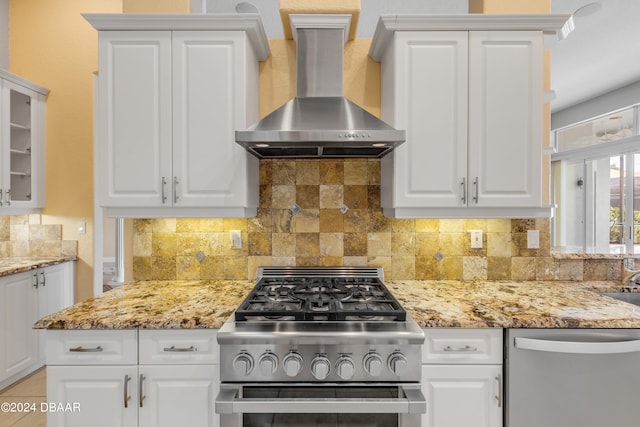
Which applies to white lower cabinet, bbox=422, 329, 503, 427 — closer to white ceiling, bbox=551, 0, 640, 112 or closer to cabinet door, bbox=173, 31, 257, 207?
cabinet door, bbox=173, 31, 257, 207

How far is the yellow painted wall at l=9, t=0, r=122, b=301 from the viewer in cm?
349

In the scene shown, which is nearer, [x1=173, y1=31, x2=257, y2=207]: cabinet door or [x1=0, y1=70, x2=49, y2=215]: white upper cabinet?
[x1=173, y1=31, x2=257, y2=207]: cabinet door

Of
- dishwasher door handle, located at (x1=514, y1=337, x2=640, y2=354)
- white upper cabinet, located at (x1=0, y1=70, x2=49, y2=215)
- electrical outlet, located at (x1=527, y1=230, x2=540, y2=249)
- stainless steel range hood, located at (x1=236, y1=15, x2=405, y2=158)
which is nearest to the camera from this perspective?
dishwasher door handle, located at (x1=514, y1=337, x2=640, y2=354)

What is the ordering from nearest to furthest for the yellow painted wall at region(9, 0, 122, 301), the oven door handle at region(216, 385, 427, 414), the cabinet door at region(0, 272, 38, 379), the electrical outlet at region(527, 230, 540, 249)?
the oven door handle at region(216, 385, 427, 414)
the electrical outlet at region(527, 230, 540, 249)
the cabinet door at region(0, 272, 38, 379)
the yellow painted wall at region(9, 0, 122, 301)

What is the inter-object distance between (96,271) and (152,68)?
2.45 metres

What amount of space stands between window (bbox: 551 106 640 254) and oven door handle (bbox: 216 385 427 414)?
480cm

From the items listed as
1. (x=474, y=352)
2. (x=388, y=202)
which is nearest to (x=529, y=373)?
(x=474, y=352)

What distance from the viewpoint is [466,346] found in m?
1.62

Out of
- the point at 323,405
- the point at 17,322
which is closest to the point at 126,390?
the point at 323,405

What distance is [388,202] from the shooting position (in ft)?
6.94

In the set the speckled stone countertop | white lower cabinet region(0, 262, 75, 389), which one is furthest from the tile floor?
the speckled stone countertop

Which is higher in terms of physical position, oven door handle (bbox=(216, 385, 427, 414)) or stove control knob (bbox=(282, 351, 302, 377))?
stove control knob (bbox=(282, 351, 302, 377))

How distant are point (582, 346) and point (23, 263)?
3979 mm

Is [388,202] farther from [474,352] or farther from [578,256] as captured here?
[578,256]
